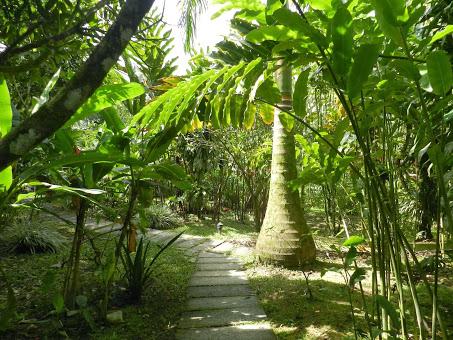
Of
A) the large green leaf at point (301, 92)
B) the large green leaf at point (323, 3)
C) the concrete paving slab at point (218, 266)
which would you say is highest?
the large green leaf at point (323, 3)

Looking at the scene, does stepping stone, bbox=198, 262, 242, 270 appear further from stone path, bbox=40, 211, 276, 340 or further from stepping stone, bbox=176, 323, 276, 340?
stepping stone, bbox=176, 323, 276, 340

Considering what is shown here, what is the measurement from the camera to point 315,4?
1062 mm

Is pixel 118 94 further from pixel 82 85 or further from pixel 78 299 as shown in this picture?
pixel 78 299

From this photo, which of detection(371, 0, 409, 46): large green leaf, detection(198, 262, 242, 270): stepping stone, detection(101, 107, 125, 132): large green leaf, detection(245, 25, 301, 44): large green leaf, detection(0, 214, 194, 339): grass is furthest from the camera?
detection(198, 262, 242, 270): stepping stone

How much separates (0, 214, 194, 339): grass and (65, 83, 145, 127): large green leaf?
0.99m

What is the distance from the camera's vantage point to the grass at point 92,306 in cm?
206

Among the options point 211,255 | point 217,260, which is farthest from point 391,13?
point 211,255

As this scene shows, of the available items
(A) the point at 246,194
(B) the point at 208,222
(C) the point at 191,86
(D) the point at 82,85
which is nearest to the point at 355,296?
(C) the point at 191,86

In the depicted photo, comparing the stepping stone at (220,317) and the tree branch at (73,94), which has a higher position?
the tree branch at (73,94)

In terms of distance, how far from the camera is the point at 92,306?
2.41 m

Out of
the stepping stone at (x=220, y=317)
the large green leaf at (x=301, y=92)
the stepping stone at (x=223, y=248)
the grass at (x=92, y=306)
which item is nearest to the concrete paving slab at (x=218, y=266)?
the grass at (x=92, y=306)

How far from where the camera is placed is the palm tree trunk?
11.9 ft

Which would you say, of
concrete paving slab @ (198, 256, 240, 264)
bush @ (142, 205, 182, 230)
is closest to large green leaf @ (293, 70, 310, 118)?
concrete paving slab @ (198, 256, 240, 264)

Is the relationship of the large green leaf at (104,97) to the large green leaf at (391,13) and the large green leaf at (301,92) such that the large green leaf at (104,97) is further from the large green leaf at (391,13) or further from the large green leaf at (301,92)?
the large green leaf at (391,13)
